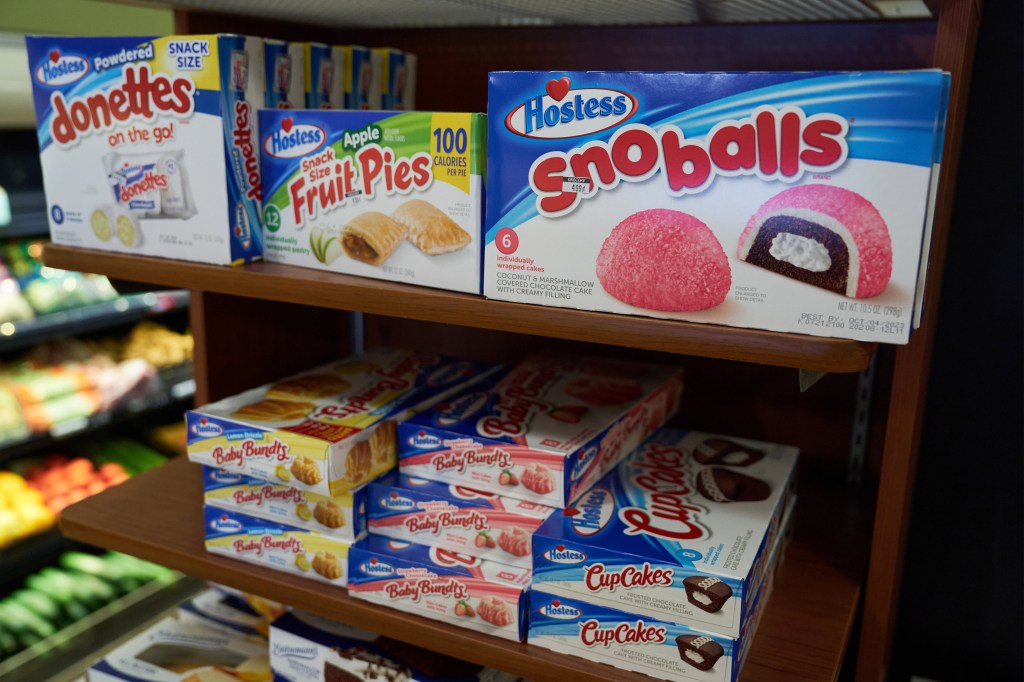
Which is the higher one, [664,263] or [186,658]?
[664,263]

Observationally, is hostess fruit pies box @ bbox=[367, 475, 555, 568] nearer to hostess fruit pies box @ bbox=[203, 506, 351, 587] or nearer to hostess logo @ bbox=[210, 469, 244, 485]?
hostess fruit pies box @ bbox=[203, 506, 351, 587]

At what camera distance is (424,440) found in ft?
4.15

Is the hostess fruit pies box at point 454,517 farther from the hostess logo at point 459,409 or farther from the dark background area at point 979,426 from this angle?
the dark background area at point 979,426

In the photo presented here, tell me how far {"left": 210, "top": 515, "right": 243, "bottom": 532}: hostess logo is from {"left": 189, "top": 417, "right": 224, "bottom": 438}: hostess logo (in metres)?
0.15

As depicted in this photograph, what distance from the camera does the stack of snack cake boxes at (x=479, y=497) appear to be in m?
1.17

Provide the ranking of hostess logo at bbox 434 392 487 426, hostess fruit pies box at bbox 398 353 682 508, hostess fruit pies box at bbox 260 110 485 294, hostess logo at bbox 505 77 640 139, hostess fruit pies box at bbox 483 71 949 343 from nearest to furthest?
hostess fruit pies box at bbox 483 71 949 343
hostess logo at bbox 505 77 640 139
hostess fruit pies box at bbox 260 110 485 294
hostess fruit pies box at bbox 398 353 682 508
hostess logo at bbox 434 392 487 426

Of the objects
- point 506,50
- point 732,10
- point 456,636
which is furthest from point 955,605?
point 506,50

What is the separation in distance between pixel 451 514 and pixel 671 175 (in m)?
0.59

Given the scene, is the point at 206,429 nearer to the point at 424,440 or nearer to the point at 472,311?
the point at 424,440

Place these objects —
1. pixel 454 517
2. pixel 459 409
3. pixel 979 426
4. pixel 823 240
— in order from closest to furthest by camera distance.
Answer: pixel 823 240
pixel 454 517
pixel 459 409
pixel 979 426

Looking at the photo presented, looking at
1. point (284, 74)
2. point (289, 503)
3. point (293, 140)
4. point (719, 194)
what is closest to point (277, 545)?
point (289, 503)

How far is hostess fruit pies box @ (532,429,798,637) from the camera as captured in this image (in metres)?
1.02

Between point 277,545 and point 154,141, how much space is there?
0.64 m

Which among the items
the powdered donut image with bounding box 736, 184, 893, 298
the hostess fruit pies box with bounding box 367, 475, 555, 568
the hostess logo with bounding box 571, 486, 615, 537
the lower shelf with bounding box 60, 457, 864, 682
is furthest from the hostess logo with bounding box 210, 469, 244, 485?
the powdered donut image with bounding box 736, 184, 893, 298
